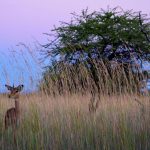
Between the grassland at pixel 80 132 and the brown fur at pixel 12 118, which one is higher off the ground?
the brown fur at pixel 12 118

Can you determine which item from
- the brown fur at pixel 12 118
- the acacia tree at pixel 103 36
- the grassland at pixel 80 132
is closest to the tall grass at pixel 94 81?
the grassland at pixel 80 132

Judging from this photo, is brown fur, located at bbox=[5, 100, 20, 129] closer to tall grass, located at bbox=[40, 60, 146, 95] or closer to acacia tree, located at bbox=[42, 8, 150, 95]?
tall grass, located at bbox=[40, 60, 146, 95]

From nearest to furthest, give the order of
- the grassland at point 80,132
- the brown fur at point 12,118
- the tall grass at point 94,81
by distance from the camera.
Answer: the grassland at point 80,132 → the brown fur at point 12,118 → the tall grass at point 94,81

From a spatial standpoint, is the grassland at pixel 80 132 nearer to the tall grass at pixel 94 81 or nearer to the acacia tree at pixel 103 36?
the tall grass at pixel 94 81

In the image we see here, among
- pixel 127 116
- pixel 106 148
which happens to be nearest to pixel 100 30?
pixel 127 116

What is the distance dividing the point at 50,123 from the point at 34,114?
0.24 meters

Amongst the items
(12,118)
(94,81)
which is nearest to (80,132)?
(12,118)

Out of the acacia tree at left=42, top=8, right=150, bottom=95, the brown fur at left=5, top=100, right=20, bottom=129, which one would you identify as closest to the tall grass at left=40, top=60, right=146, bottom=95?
the brown fur at left=5, top=100, right=20, bottom=129

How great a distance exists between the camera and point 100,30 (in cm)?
1859

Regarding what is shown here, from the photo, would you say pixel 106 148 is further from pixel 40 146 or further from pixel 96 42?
pixel 96 42

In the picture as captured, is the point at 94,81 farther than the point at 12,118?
Yes

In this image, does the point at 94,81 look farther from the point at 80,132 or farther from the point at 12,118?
the point at 80,132

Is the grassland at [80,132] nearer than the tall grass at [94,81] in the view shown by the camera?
Yes

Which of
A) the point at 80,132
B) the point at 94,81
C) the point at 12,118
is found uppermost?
the point at 94,81
